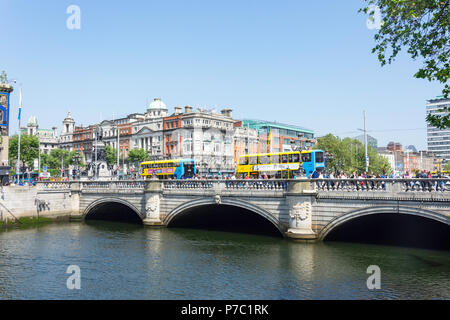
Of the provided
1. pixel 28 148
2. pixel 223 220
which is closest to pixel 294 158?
pixel 223 220

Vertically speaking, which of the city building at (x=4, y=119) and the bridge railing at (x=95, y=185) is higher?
the city building at (x=4, y=119)

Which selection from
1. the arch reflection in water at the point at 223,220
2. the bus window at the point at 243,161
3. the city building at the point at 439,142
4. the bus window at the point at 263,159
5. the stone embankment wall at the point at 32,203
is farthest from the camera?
the city building at the point at 439,142

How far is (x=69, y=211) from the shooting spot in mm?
48562

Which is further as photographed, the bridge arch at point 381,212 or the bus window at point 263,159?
the bus window at point 263,159

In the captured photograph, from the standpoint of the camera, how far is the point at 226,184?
3566cm

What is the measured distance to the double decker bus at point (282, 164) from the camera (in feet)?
132

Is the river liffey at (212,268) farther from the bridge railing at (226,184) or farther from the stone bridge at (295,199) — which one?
the bridge railing at (226,184)

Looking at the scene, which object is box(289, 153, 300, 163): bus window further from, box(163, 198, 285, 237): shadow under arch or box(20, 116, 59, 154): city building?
box(20, 116, 59, 154): city building

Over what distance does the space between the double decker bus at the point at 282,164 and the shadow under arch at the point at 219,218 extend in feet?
16.9

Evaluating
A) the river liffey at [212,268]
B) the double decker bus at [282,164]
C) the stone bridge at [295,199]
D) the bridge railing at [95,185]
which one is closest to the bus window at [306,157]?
the double decker bus at [282,164]

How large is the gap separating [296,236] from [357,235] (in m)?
7.49

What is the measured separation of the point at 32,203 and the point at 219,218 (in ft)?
69.2

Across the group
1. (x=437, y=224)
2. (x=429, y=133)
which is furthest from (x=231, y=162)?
(x=429, y=133)
